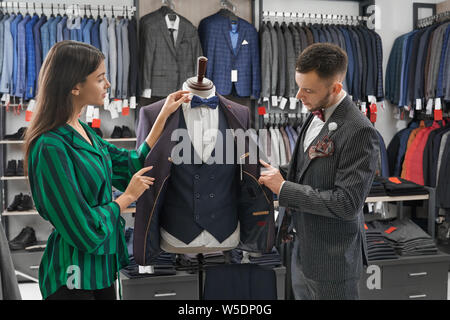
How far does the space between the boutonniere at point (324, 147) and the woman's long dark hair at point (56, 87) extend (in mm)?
950

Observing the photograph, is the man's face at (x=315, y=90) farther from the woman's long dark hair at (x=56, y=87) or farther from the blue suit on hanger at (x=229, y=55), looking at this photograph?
the blue suit on hanger at (x=229, y=55)

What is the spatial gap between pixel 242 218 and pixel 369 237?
1676 millimetres

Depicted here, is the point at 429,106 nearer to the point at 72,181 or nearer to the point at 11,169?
the point at 72,181

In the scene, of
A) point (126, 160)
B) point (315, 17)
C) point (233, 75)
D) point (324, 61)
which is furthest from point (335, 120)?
point (315, 17)

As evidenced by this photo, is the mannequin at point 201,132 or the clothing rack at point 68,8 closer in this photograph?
the mannequin at point 201,132

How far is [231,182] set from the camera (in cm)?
200

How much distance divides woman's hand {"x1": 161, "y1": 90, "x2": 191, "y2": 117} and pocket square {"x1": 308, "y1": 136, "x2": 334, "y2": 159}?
0.61 metres

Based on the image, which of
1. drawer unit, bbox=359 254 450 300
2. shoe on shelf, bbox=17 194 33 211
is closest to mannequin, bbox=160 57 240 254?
drawer unit, bbox=359 254 450 300

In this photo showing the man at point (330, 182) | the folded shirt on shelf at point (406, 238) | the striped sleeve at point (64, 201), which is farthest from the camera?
the folded shirt on shelf at point (406, 238)

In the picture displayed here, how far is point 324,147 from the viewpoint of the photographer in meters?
1.71

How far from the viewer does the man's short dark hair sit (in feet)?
5.57

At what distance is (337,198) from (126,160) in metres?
0.93

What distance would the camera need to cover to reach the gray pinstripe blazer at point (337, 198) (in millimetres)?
1633

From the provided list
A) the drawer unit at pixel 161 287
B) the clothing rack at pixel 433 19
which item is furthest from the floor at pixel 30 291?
the clothing rack at pixel 433 19
